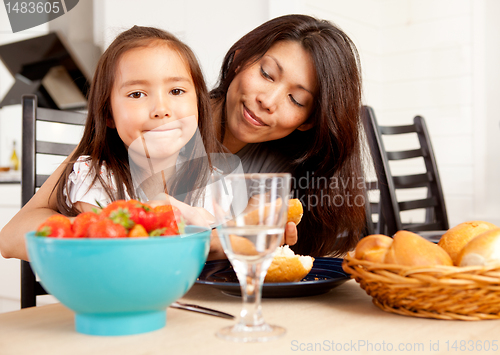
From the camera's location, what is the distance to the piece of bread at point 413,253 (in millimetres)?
560

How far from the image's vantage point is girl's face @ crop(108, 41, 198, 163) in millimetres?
1014

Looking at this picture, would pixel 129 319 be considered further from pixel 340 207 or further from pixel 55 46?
pixel 55 46

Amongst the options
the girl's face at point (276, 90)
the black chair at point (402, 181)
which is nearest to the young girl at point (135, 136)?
the girl's face at point (276, 90)

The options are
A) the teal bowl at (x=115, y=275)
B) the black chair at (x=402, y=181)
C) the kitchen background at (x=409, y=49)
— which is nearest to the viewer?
the teal bowl at (x=115, y=275)

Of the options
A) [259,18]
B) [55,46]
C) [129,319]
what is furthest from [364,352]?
[55,46]

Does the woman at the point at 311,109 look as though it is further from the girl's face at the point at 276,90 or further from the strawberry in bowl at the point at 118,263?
the strawberry in bowl at the point at 118,263

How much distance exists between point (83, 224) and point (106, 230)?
0.12ft

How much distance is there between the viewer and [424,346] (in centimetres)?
47

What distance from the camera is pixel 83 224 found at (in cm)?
49

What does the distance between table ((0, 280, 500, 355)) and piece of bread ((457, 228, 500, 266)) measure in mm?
73

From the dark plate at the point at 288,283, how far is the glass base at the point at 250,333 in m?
0.12

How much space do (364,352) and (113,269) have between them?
0.86 feet

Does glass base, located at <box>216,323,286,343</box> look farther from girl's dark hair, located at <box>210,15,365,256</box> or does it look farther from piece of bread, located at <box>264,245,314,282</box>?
girl's dark hair, located at <box>210,15,365,256</box>

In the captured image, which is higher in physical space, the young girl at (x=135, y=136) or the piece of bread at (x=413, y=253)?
the young girl at (x=135, y=136)
